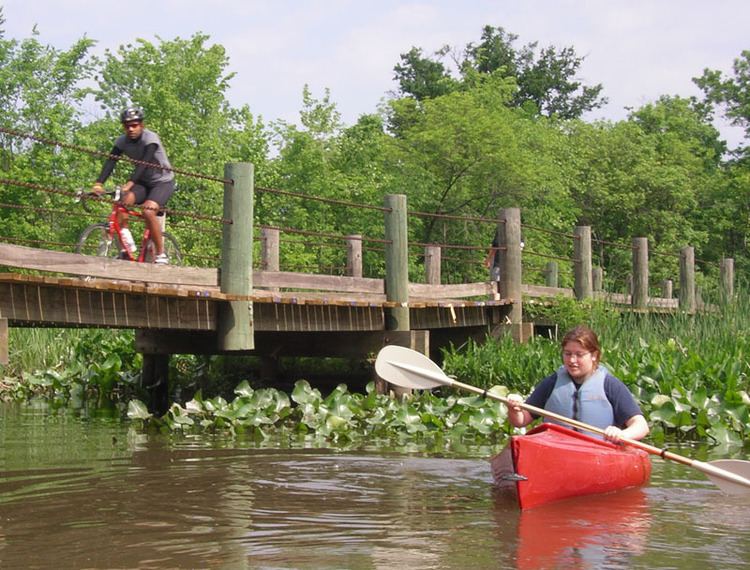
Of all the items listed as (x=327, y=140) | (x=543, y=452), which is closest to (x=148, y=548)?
(x=543, y=452)

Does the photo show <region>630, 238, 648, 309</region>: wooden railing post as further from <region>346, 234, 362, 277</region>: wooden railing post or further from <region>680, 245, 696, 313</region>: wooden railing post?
<region>346, 234, 362, 277</region>: wooden railing post

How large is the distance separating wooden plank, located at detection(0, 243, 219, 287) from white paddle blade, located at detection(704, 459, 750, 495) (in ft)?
15.5

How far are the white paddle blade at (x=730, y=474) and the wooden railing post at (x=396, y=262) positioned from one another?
20.5 ft

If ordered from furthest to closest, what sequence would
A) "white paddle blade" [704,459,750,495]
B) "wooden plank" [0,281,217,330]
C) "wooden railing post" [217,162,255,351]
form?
"wooden railing post" [217,162,255,351] < "wooden plank" [0,281,217,330] < "white paddle blade" [704,459,750,495]

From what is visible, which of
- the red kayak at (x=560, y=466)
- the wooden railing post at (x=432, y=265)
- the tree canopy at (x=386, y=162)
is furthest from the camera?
the tree canopy at (x=386, y=162)

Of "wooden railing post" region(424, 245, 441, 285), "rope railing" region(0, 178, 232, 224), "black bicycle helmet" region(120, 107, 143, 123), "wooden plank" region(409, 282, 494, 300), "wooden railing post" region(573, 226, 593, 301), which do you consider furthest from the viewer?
"wooden railing post" region(573, 226, 593, 301)

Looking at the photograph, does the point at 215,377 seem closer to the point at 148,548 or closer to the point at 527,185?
the point at 148,548

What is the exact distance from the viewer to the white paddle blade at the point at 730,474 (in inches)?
291

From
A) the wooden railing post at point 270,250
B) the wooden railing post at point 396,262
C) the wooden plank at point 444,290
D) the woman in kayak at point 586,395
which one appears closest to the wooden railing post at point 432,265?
the wooden plank at point 444,290

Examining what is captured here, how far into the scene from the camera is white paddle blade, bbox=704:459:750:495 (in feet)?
24.2

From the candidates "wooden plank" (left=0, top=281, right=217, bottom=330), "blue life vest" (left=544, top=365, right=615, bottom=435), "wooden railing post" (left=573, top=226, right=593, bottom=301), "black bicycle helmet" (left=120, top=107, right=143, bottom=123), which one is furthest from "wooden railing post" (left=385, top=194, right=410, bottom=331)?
"blue life vest" (left=544, top=365, right=615, bottom=435)

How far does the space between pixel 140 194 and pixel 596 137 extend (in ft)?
90.0

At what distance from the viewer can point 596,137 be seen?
36.7 metres

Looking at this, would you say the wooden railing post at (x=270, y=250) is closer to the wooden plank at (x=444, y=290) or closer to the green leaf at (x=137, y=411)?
the wooden plank at (x=444, y=290)
